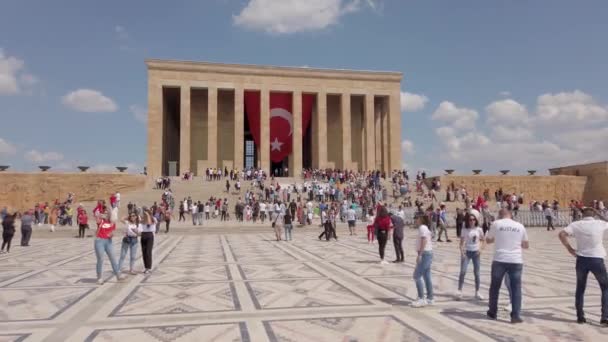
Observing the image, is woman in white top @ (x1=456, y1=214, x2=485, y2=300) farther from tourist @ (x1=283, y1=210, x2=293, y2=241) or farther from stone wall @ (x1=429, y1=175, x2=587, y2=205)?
stone wall @ (x1=429, y1=175, x2=587, y2=205)

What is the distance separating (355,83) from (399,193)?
14.7m

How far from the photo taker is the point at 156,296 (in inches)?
263

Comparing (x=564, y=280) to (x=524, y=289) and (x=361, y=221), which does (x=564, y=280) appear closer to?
(x=524, y=289)

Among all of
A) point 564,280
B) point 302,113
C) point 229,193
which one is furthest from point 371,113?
point 564,280

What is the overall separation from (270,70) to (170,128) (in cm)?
1191

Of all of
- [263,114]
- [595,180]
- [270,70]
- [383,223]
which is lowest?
[383,223]

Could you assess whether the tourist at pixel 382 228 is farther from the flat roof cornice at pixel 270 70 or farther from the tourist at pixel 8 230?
the flat roof cornice at pixel 270 70

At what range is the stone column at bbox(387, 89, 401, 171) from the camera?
40.2m

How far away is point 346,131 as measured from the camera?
3991 cm

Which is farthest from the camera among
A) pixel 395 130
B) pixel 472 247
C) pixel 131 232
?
pixel 395 130

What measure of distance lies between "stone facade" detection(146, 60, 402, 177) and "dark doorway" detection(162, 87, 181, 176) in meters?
0.09

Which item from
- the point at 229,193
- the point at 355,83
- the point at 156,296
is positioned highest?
the point at 355,83

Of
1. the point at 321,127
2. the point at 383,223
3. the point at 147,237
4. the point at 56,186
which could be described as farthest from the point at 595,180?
the point at 56,186

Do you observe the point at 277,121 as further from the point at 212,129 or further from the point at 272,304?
the point at 272,304
